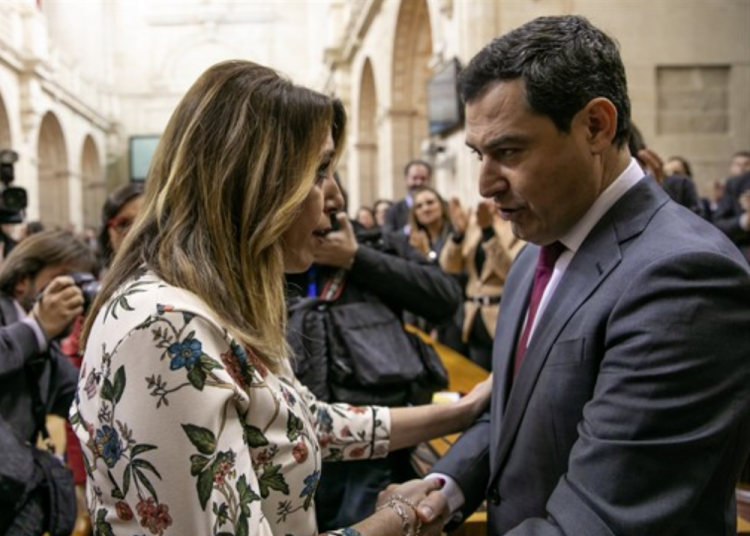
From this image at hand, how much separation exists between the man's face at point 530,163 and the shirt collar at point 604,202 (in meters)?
0.01

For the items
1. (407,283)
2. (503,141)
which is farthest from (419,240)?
(503,141)

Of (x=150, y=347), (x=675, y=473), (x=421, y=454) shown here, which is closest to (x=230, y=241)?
(x=150, y=347)

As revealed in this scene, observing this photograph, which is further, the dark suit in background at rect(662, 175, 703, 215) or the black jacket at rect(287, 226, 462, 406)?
the dark suit in background at rect(662, 175, 703, 215)

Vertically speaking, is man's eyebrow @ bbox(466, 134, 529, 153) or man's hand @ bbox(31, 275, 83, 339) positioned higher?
man's eyebrow @ bbox(466, 134, 529, 153)

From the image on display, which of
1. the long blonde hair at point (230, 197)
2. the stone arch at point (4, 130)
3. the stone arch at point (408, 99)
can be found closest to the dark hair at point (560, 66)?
the long blonde hair at point (230, 197)

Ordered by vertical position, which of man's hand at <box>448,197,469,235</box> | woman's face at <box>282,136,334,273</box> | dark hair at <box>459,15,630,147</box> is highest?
dark hair at <box>459,15,630,147</box>

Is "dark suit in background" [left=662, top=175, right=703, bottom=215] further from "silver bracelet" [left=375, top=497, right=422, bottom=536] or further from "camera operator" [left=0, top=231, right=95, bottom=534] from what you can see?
"silver bracelet" [left=375, top=497, right=422, bottom=536]

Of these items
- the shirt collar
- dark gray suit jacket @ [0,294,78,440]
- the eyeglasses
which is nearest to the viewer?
the shirt collar

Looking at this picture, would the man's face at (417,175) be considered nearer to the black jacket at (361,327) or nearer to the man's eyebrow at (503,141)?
the black jacket at (361,327)

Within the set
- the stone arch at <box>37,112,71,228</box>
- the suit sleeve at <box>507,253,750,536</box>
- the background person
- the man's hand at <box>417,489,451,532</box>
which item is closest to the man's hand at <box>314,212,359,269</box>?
the background person

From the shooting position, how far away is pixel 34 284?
2645 millimetres

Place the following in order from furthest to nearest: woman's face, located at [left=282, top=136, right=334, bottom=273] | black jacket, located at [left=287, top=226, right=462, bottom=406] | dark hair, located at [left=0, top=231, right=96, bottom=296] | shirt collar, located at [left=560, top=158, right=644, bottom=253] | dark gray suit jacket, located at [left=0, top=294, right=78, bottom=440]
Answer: dark hair, located at [left=0, top=231, right=96, bottom=296] < black jacket, located at [left=287, top=226, right=462, bottom=406] < dark gray suit jacket, located at [left=0, top=294, right=78, bottom=440] < shirt collar, located at [left=560, top=158, right=644, bottom=253] < woman's face, located at [left=282, top=136, right=334, bottom=273]

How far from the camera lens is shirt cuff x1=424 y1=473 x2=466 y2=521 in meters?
1.70

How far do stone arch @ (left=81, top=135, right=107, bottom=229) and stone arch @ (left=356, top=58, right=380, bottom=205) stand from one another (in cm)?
1376
